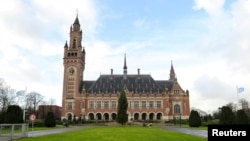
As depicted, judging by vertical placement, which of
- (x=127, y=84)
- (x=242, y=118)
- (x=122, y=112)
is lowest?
(x=122, y=112)

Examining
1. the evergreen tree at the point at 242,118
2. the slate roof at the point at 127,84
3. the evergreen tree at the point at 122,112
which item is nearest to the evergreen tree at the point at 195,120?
the evergreen tree at the point at 122,112

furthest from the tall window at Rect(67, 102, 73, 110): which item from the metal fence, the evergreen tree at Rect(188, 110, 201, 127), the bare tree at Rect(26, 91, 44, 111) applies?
the metal fence

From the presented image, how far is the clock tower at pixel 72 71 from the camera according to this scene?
Result: 305ft

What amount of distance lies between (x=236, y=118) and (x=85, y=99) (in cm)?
6008

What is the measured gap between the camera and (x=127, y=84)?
3802 inches

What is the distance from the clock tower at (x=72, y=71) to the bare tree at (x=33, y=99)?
20088 mm

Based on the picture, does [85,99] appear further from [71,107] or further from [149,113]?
[149,113]

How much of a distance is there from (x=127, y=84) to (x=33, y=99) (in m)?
39.3

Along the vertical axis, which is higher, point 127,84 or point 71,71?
point 71,71

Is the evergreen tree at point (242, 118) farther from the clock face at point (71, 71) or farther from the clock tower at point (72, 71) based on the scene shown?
the clock face at point (71, 71)

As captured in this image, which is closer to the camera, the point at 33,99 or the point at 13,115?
the point at 13,115

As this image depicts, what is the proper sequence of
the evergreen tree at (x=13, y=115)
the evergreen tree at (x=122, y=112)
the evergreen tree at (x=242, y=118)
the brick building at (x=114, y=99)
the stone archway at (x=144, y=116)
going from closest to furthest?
the evergreen tree at (x=242, y=118)
the evergreen tree at (x=13, y=115)
the evergreen tree at (x=122, y=112)
the brick building at (x=114, y=99)
the stone archway at (x=144, y=116)

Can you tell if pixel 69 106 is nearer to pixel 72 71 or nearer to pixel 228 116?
pixel 72 71


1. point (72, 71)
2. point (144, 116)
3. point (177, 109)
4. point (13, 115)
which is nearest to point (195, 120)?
point (13, 115)
